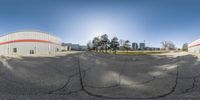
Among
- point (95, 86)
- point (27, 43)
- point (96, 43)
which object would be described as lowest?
point (95, 86)

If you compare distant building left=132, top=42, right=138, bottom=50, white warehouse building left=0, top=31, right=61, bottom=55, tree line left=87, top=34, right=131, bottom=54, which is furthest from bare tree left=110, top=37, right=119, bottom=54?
white warehouse building left=0, top=31, right=61, bottom=55

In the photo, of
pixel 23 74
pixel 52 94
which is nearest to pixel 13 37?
pixel 23 74

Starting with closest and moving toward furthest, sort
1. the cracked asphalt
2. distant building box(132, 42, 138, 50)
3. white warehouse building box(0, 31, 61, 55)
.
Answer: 1. the cracked asphalt
2. white warehouse building box(0, 31, 61, 55)
3. distant building box(132, 42, 138, 50)

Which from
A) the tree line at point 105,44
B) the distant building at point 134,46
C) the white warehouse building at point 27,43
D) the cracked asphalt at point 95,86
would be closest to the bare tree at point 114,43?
the tree line at point 105,44

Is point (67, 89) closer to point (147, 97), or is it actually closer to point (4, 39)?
point (147, 97)

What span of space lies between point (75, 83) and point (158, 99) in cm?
240

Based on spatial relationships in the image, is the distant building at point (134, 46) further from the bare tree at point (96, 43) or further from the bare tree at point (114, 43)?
the bare tree at point (96, 43)

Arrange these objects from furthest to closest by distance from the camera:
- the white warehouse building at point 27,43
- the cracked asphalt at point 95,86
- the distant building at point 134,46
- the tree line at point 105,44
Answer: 1. the distant building at point 134,46
2. the tree line at point 105,44
3. the white warehouse building at point 27,43
4. the cracked asphalt at point 95,86

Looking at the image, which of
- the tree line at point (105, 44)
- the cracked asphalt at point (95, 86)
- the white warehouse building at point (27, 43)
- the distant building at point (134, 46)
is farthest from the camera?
the distant building at point (134, 46)

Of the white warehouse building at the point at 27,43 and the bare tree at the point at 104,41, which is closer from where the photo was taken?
the white warehouse building at the point at 27,43

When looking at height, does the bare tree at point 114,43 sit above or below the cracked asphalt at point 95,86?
above

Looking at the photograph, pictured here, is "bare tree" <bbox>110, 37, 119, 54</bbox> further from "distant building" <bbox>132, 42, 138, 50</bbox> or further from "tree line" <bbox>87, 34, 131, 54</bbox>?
"distant building" <bbox>132, 42, 138, 50</bbox>

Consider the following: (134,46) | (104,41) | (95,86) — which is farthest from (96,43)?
(95,86)

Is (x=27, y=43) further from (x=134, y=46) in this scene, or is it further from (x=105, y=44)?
(x=134, y=46)
